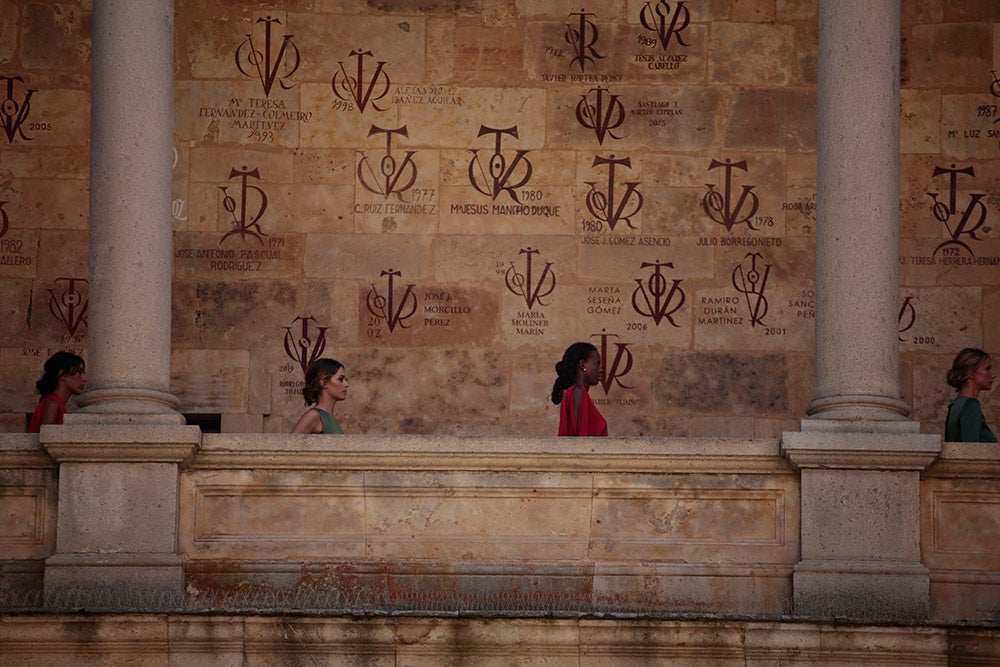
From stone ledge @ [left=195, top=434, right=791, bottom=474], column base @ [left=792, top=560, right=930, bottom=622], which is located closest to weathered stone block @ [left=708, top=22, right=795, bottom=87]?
stone ledge @ [left=195, top=434, right=791, bottom=474]

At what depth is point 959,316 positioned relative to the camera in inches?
756

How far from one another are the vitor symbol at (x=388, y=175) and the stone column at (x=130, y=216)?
331cm

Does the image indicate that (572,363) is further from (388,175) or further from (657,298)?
(388,175)

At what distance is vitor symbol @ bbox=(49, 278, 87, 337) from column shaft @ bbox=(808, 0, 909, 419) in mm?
6207

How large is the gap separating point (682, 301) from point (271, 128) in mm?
3582

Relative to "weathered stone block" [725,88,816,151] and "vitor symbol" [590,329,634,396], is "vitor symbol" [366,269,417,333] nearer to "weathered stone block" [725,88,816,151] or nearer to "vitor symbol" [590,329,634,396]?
"vitor symbol" [590,329,634,396]

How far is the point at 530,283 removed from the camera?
19312 millimetres

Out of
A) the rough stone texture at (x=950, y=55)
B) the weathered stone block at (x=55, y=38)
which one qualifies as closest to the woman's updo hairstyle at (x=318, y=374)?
the weathered stone block at (x=55, y=38)

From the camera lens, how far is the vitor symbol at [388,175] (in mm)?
19484

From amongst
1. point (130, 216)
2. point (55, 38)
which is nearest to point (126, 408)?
point (130, 216)

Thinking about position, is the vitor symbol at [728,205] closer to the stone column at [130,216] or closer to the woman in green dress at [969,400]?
the woman in green dress at [969,400]

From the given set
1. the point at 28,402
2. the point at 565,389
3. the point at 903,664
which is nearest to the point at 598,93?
the point at 565,389

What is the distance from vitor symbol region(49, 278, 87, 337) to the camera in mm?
19141

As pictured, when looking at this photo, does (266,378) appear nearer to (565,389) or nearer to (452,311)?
(452,311)
